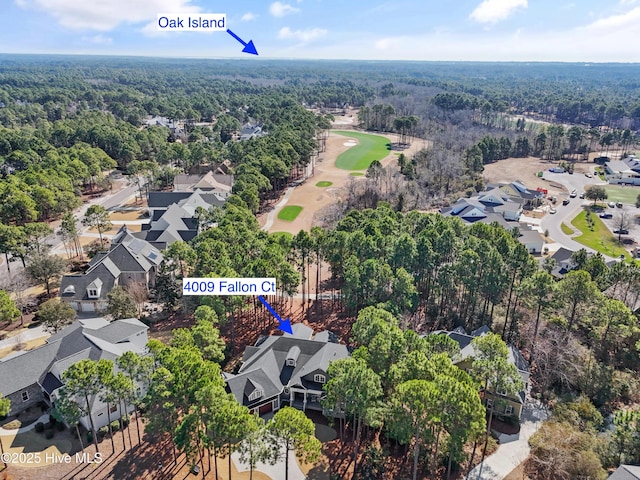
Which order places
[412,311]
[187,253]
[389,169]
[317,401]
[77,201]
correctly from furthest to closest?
[389,169] → [77,201] → [187,253] → [412,311] → [317,401]

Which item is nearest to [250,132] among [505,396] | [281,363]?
[281,363]

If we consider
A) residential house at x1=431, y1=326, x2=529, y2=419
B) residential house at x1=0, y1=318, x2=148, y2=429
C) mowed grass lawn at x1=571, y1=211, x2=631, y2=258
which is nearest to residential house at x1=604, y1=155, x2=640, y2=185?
mowed grass lawn at x1=571, y1=211, x2=631, y2=258

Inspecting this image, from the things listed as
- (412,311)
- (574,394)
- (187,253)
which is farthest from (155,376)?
(574,394)

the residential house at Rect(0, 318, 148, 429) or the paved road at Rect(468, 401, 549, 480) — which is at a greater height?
the residential house at Rect(0, 318, 148, 429)

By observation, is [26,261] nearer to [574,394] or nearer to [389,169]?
[574,394]

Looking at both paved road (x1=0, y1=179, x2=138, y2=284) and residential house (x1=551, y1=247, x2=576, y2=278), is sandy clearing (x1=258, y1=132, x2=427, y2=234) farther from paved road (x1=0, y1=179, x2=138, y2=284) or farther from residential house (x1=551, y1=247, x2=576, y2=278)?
residential house (x1=551, y1=247, x2=576, y2=278)

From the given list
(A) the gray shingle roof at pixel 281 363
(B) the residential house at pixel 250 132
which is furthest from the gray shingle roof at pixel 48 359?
(B) the residential house at pixel 250 132

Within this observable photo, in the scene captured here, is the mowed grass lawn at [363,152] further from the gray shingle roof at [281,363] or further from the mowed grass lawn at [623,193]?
the gray shingle roof at [281,363]
